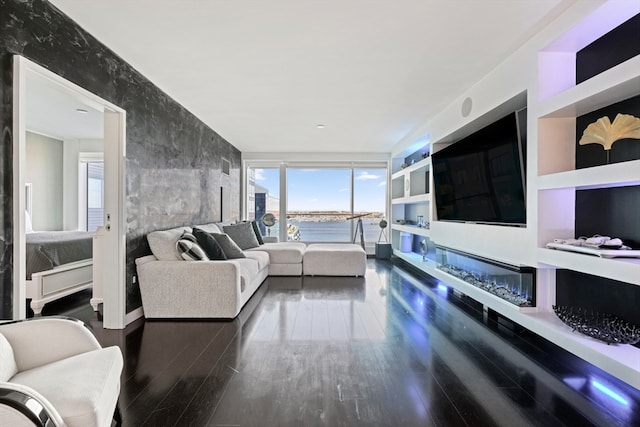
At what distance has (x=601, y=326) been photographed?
219 cm

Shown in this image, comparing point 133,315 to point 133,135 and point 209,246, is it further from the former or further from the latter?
point 133,135

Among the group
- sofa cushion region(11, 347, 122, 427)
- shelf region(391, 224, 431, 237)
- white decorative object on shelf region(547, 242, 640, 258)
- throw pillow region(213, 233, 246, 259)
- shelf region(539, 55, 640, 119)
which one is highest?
shelf region(539, 55, 640, 119)

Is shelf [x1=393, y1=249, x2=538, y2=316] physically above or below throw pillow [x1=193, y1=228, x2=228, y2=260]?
below

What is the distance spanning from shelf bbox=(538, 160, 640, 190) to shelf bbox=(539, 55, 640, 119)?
0.46m

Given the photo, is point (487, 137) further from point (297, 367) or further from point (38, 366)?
point (38, 366)

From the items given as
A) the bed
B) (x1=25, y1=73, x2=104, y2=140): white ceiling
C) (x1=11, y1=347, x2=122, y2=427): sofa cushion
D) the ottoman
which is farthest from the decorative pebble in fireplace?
the bed

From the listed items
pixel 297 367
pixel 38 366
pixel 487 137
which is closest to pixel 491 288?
pixel 487 137

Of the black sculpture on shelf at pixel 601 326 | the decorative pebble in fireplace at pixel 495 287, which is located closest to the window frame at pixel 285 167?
the decorative pebble in fireplace at pixel 495 287

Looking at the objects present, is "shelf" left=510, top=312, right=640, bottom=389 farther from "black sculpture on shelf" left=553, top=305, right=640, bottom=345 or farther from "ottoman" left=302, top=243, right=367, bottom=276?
"ottoman" left=302, top=243, right=367, bottom=276

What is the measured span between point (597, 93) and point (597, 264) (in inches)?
41.8

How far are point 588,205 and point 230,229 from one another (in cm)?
462

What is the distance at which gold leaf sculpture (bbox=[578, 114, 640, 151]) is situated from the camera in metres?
2.00

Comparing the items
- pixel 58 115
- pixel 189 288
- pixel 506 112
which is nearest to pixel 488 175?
pixel 506 112

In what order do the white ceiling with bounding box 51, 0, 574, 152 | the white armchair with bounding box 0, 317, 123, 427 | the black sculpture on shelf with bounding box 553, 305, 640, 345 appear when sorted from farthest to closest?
1. the white ceiling with bounding box 51, 0, 574, 152
2. the black sculpture on shelf with bounding box 553, 305, 640, 345
3. the white armchair with bounding box 0, 317, 123, 427
